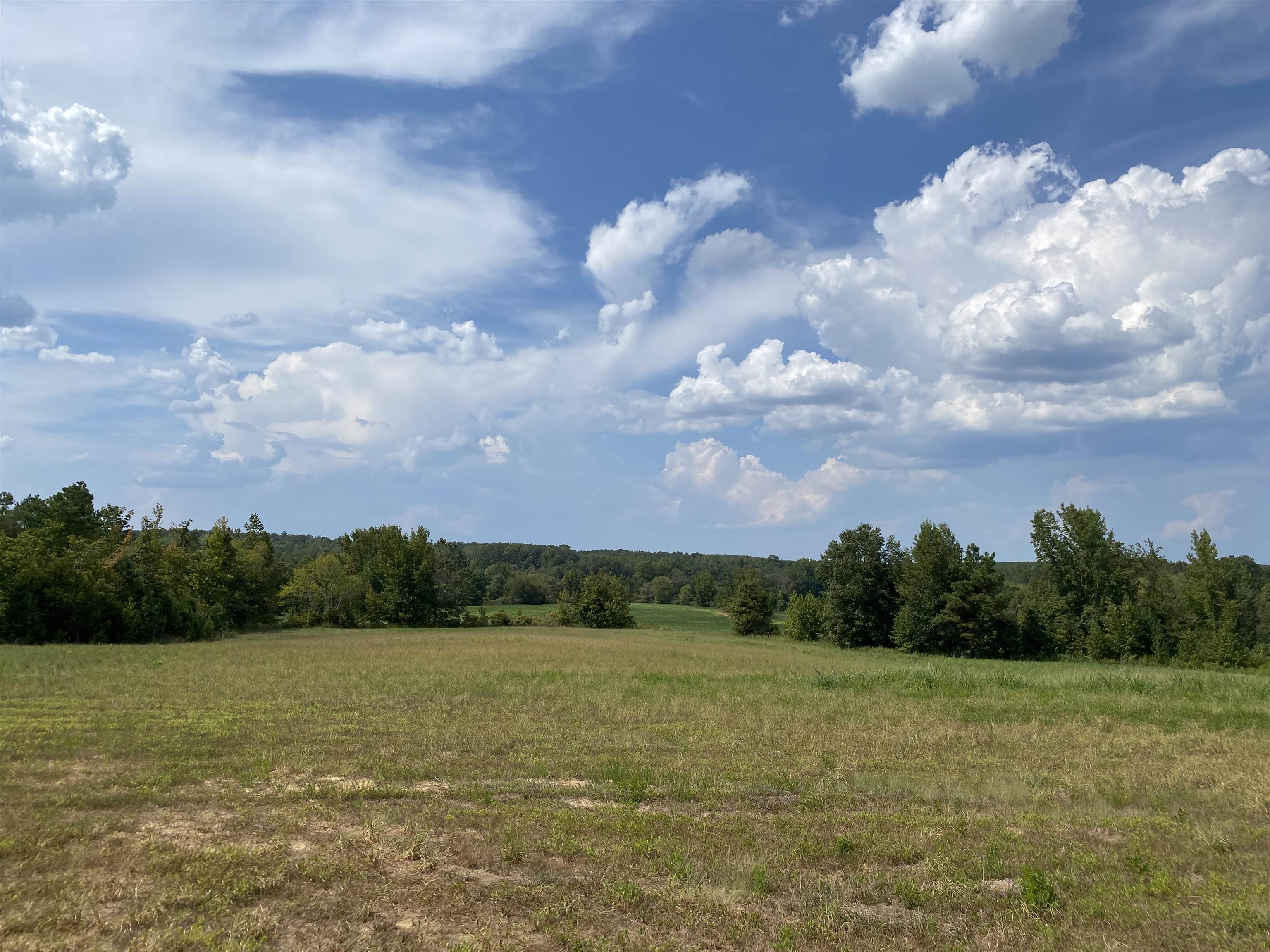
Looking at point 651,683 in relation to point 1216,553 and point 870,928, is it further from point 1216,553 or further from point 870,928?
point 1216,553

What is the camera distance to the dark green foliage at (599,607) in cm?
9169

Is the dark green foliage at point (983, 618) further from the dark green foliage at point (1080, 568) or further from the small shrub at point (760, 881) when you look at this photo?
the small shrub at point (760, 881)

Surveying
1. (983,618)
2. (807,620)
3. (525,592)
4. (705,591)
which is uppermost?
(983,618)

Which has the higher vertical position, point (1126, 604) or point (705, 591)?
point (1126, 604)

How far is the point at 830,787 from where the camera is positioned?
11875 millimetres

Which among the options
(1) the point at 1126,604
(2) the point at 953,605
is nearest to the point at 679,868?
(2) the point at 953,605

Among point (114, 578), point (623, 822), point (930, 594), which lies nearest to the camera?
point (623, 822)

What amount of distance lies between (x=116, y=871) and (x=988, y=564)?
210ft

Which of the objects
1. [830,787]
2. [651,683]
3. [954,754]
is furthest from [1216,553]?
[830,787]

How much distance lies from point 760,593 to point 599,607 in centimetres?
1991

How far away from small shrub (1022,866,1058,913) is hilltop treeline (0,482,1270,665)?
5119cm

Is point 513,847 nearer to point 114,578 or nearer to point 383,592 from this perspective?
point 114,578

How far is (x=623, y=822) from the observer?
31.5ft

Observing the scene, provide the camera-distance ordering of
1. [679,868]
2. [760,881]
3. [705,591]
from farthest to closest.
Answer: [705,591]
[679,868]
[760,881]
